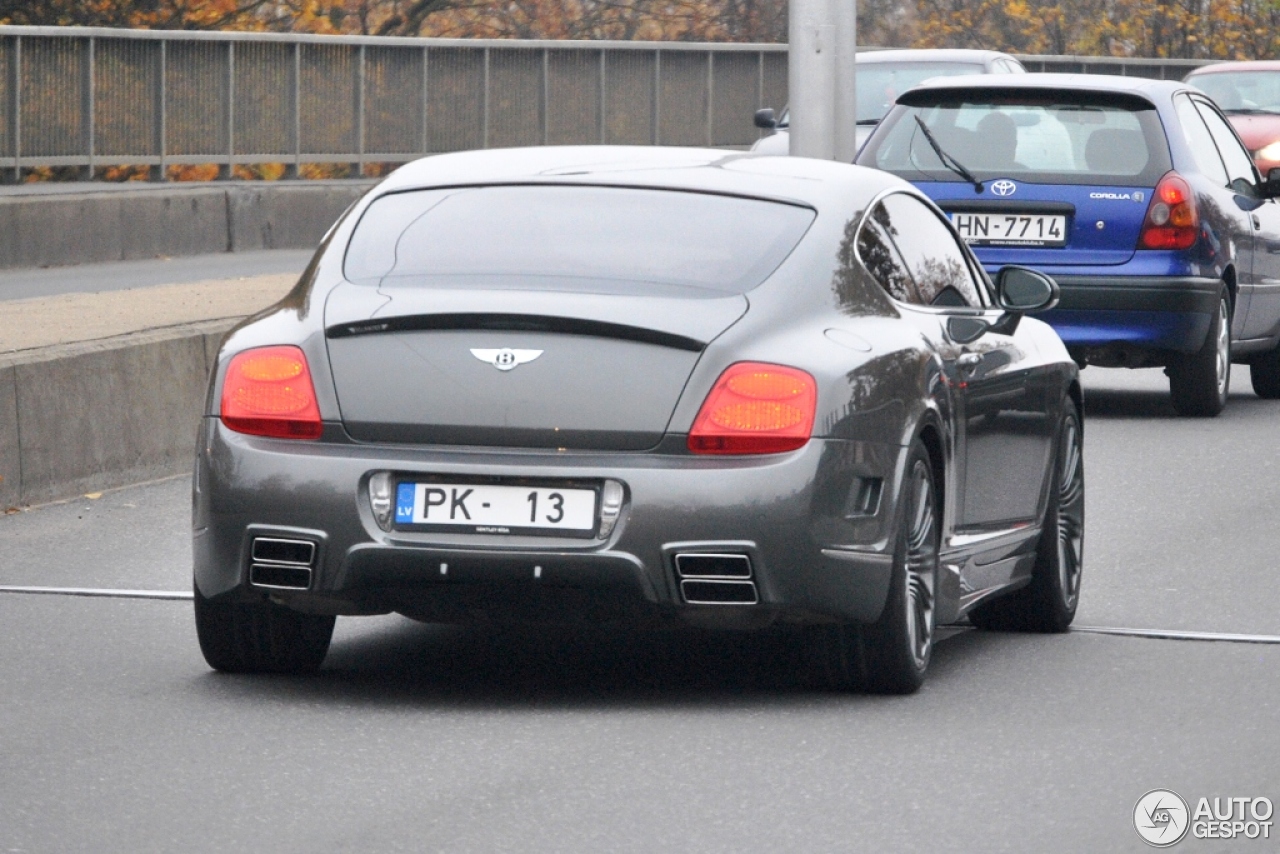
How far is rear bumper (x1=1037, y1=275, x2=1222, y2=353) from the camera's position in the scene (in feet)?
46.3

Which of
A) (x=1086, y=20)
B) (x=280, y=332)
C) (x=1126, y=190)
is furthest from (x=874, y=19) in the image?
(x=280, y=332)

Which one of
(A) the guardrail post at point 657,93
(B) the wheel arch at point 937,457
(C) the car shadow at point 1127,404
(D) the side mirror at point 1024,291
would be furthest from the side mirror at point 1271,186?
(A) the guardrail post at point 657,93

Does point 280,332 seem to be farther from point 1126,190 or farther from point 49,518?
point 1126,190

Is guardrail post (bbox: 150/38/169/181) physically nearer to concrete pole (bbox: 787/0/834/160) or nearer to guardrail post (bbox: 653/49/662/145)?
guardrail post (bbox: 653/49/662/145)

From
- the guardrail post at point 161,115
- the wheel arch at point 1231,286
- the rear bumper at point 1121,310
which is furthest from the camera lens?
the guardrail post at point 161,115

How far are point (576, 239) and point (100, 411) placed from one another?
4797 millimetres

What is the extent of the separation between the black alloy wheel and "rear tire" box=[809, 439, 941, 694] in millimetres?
1153

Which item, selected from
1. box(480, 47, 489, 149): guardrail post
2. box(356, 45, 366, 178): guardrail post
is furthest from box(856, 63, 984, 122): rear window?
box(480, 47, 489, 149): guardrail post

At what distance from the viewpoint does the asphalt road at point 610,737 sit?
5.56 m

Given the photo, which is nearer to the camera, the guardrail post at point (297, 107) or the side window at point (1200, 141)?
the side window at point (1200, 141)

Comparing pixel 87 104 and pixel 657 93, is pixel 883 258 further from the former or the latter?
pixel 657 93

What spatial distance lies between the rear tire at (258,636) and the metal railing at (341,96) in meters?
16.9

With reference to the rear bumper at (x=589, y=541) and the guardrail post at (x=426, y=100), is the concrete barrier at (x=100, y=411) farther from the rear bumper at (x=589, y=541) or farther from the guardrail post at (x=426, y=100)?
the guardrail post at (x=426, y=100)

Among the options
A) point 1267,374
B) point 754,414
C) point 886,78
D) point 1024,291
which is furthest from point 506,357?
point 886,78
